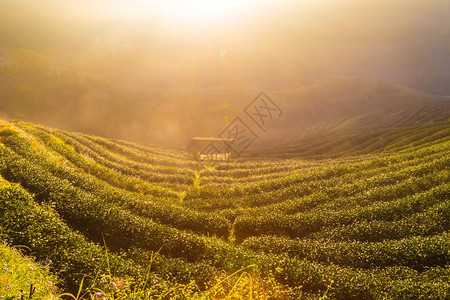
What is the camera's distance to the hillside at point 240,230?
13156mm

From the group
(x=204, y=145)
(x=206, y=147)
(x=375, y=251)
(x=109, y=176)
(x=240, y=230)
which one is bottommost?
(x=375, y=251)

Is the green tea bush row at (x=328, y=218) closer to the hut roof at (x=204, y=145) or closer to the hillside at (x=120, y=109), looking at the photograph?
the hut roof at (x=204, y=145)

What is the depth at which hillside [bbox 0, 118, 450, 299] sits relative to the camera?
13.2 meters

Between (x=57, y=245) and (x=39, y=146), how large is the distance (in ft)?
85.4

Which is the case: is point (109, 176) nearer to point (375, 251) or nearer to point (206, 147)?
point (375, 251)

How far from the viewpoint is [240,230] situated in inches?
949

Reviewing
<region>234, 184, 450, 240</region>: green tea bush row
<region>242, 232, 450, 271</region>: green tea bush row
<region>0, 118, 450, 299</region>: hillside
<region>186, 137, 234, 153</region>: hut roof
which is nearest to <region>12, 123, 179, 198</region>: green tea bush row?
<region>0, 118, 450, 299</region>: hillside

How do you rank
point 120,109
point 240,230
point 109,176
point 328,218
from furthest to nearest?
1. point 120,109
2. point 109,176
3. point 240,230
4. point 328,218

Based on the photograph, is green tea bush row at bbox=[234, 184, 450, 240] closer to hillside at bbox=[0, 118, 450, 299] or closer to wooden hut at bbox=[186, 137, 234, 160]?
hillside at bbox=[0, 118, 450, 299]

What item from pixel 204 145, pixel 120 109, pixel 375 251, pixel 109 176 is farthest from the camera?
pixel 120 109

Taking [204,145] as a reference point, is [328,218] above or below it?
below

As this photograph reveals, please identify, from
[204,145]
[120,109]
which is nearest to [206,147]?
[204,145]


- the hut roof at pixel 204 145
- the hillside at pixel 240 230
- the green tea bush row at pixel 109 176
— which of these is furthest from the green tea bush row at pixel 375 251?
the hut roof at pixel 204 145

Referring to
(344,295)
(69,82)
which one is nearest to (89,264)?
(344,295)
